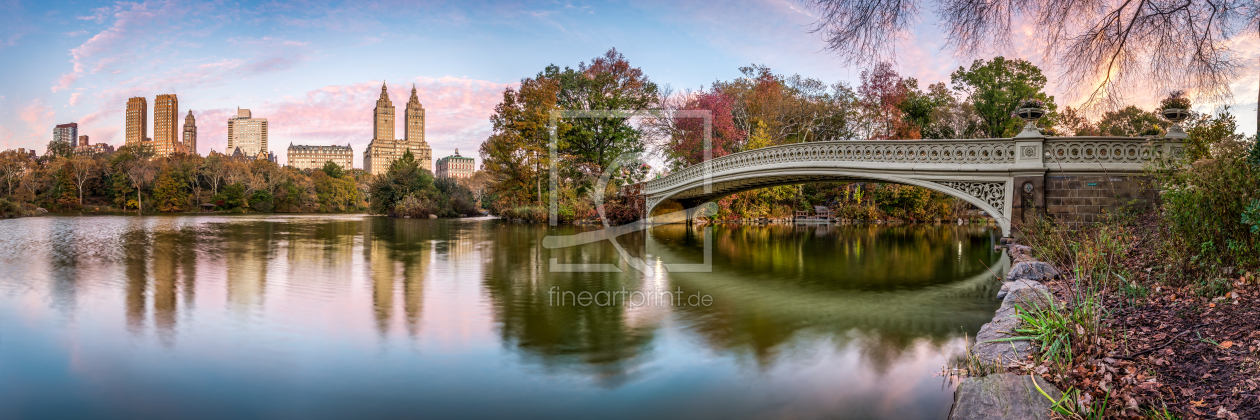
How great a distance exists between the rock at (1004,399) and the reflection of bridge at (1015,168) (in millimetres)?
7456

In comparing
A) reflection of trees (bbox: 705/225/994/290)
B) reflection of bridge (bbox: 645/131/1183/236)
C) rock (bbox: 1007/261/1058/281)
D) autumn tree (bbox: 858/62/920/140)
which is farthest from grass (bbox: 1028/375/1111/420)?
autumn tree (bbox: 858/62/920/140)

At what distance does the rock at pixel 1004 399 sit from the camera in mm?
3074

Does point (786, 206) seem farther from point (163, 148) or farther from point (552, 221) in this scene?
point (163, 148)

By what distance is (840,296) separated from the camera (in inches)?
318

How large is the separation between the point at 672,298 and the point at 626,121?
2329cm

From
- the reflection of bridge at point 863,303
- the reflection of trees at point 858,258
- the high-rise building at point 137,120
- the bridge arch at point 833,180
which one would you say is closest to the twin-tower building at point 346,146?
the high-rise building at point 137,120

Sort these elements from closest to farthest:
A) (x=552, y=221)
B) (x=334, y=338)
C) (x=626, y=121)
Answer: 1. (x=334, y=338)
2. (x=552, y=221)
3. (x=626, y=121)

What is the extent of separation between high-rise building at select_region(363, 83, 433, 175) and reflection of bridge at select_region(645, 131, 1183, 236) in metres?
149

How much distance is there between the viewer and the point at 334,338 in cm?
541

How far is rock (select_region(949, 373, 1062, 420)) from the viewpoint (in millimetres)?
3074

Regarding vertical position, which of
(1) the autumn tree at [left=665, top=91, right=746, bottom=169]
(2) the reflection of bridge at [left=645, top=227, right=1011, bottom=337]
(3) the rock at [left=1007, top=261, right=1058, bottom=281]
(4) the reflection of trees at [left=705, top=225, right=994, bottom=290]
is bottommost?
(2) the reflection of bridge at [left=645, top=227, right=1011, bottom=337]

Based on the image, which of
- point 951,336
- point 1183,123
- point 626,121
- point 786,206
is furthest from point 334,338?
point 786,206

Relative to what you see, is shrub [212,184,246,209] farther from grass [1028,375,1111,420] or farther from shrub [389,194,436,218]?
grass [1028,375,1111,420]

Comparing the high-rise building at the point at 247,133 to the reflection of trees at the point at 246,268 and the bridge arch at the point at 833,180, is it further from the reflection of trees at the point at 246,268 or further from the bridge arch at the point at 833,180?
the reflection of trees at the point at 246,268
